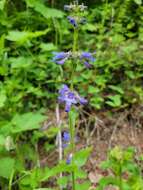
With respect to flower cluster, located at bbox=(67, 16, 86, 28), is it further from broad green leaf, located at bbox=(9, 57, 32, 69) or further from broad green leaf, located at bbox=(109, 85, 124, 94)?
broad green leaf, located at bbox=(109, 85, 124, 94)

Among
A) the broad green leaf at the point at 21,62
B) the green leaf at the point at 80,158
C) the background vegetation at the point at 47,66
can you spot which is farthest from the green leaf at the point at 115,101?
the green leaf at the point at 80,158

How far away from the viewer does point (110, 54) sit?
345cm

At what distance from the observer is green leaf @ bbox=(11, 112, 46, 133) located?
2.64m

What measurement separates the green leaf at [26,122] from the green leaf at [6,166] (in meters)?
0.18

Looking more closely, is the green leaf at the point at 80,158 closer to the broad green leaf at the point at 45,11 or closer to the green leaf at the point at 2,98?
the green leaf at the point at 2,98

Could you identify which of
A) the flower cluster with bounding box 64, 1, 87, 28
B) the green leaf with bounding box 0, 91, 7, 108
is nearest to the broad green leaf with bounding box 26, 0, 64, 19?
the green leaf with bounding box 0, 91, 7, 108

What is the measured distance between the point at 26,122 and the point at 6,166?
27 centimetres

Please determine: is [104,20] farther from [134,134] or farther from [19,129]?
[19,129]

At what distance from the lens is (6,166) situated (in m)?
2.67

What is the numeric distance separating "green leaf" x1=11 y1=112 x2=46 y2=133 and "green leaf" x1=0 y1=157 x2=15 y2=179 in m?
0.18

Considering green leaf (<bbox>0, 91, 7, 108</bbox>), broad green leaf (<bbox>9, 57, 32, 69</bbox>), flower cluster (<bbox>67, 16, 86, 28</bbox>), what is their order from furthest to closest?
1. broad green leaf (<bbox>9, 57, 32, 69</bbox>)
2. green leaf (<bbox>0, 91, 7, 108</bbox>)
3. flower cluster (<bbox>67, 16, 86, 28</bbox>)

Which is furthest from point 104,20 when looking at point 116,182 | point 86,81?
point 116,182

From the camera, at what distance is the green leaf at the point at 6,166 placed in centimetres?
264

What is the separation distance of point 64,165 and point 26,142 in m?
0.90
